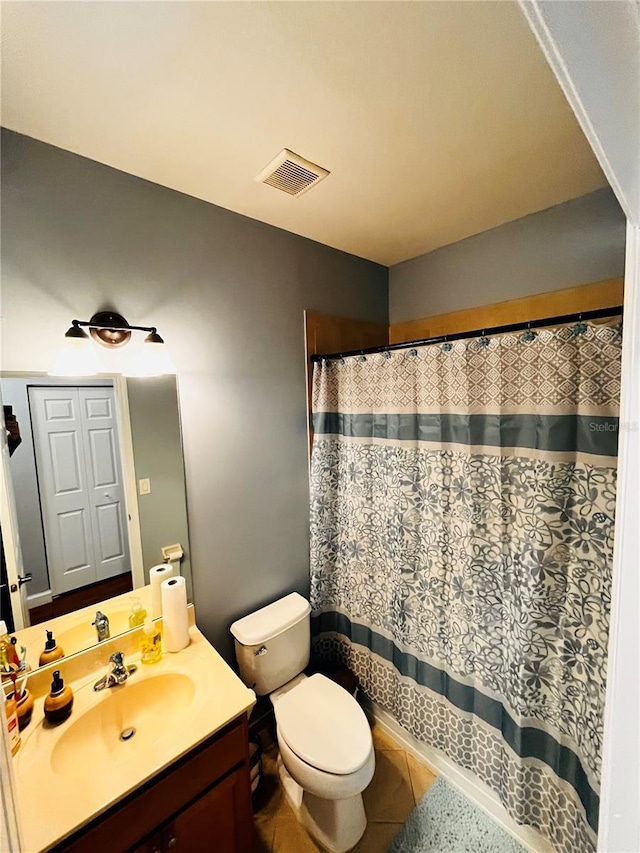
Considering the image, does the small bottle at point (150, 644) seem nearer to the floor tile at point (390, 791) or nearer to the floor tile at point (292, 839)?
the floor tile at point (292, 839)

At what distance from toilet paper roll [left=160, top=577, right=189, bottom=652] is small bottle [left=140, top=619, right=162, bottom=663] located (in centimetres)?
3

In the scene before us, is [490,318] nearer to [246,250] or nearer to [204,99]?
[246,250]

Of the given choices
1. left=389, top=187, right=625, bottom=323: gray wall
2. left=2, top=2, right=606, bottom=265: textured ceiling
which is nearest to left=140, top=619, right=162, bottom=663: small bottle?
left=2, top=2, right=606, bottom=265: textured ceiling

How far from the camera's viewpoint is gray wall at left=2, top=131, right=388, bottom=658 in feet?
3.68

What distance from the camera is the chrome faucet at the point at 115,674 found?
46.8 inches

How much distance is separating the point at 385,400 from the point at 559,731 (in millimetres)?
1356

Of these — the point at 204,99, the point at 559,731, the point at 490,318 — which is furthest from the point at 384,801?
the point at 204,99

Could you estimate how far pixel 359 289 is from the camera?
2094 millimetres

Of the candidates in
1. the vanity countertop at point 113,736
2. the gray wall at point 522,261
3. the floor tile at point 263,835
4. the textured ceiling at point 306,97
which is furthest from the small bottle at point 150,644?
the gray wall at point 522,261

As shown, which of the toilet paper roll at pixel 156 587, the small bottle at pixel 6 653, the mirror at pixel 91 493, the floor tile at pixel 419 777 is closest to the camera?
the small bottle at pixel 6 653

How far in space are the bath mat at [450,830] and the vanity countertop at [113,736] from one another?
3.08 ft

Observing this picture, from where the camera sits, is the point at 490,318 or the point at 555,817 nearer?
the point at 555,817

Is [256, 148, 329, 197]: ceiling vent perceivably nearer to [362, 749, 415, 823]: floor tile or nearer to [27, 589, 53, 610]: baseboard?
[27, 589, 53, 610]: baseboard

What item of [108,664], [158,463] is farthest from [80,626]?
[158,463]
